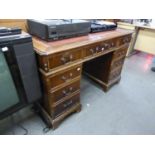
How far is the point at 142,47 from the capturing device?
308 centimetres

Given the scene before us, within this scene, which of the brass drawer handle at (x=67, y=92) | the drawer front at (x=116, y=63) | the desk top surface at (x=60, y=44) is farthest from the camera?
the drawer front at (x=116, y=63)

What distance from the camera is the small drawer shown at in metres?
1.01

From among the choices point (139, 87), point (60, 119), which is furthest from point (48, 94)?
point (139, 87)

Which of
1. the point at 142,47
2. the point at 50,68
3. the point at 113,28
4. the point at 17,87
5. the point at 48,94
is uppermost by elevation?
the point at 113,28

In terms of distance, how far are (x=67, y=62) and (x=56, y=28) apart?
278 millimetres

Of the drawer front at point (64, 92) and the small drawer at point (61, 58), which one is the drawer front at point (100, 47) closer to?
the small drawer at point (61, 58)

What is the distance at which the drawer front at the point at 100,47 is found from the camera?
1.27 metres

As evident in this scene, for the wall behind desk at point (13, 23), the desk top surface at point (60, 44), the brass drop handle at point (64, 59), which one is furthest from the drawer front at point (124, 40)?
the wall behind desk at point (13, 23)

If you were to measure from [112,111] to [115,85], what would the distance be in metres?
0.55

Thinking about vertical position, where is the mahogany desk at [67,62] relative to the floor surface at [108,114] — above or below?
above

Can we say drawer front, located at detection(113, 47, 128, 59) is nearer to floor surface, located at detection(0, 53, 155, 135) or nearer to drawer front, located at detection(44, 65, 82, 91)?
floor surface, located at detection(0, 53, 155, 135)
